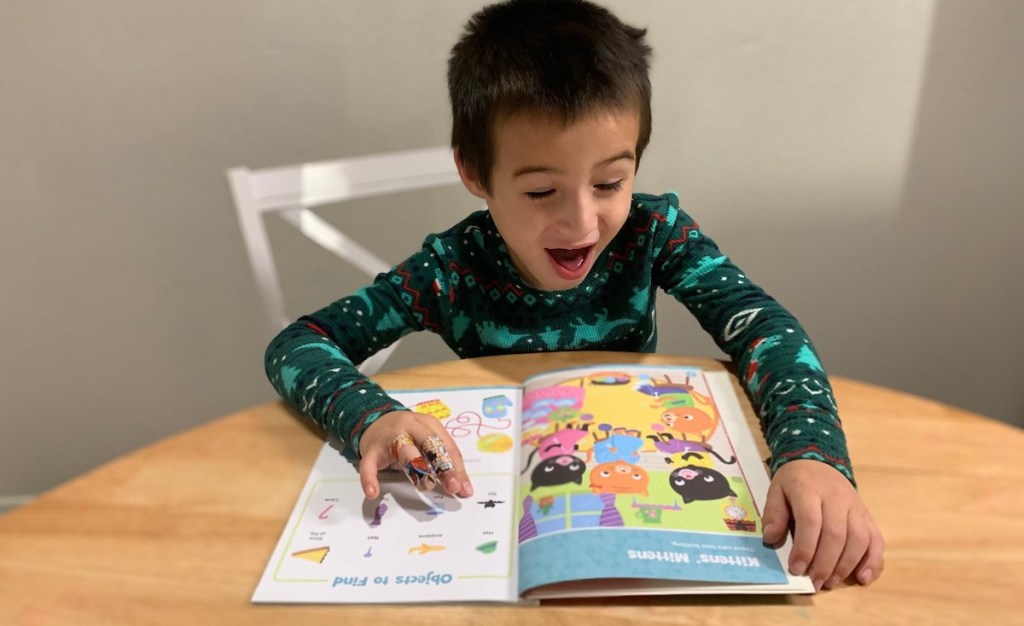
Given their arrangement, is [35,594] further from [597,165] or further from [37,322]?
[37,322]

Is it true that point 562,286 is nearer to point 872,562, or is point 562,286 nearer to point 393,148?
point 872,562

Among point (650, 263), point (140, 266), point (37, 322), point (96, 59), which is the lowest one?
point (37, 322)

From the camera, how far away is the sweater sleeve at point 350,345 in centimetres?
66

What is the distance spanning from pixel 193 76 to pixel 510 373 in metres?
0.78

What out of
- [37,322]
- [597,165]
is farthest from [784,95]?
[37,322]

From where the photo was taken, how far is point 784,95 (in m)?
1.21

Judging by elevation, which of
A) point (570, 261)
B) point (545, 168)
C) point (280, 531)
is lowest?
point (280, 531)

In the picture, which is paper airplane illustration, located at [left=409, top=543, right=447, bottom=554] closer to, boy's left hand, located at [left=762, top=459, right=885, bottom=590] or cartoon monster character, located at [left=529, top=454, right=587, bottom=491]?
cartoon monster character, located at [left=529, top=454, right=587, bottom=491]

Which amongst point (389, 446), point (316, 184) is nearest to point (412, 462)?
point (389, 446)

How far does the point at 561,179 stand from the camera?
0.69 metres

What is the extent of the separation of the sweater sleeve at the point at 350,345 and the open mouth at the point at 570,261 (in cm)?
17

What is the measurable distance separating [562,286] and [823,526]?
15.5 inches

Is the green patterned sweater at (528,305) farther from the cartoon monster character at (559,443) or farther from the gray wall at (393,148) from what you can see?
the gray wall at (393,148)

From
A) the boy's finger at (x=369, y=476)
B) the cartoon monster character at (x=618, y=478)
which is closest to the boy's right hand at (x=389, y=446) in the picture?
the boy's finger at (x=369, y=476)
